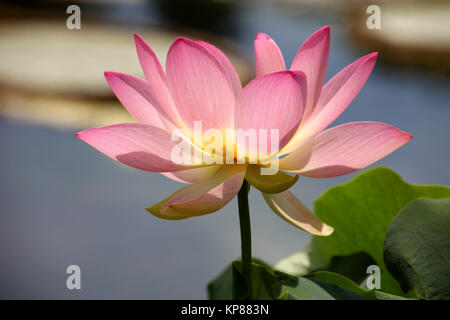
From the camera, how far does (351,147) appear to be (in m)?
0.18

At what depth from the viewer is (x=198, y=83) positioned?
181 mm

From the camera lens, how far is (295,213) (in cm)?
19

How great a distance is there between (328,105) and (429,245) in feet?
0.27

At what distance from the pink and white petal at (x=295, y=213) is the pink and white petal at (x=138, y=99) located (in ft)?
0.17

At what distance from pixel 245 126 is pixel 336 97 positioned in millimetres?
37

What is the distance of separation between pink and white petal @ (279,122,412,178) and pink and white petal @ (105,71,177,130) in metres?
0.06

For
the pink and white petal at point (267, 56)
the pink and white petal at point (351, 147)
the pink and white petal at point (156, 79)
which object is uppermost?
the pink and white petal at point (267, 56)

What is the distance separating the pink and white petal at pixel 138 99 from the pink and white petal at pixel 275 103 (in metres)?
0.04

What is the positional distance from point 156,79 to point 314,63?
0.20 ft

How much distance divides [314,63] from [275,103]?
27 millimetres

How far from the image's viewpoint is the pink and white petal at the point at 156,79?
193mm

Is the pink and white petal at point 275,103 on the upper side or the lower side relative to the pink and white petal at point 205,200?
upper

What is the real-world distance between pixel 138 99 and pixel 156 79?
0.01 meters
